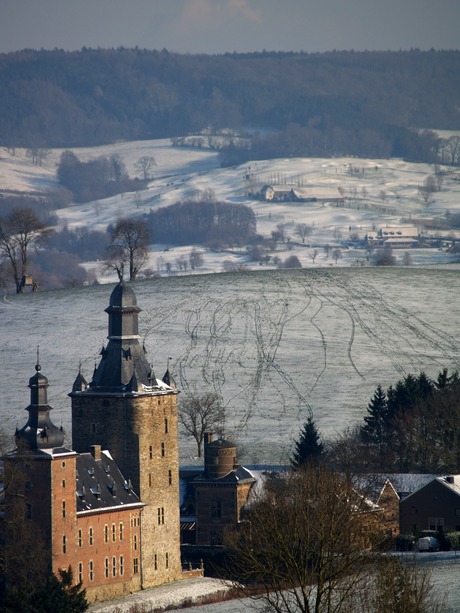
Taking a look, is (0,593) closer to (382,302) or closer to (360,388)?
(360,388)

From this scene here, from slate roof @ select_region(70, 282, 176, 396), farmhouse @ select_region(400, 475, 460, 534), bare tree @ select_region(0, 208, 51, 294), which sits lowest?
farmhouse @ select_region(400, 475, 460, 534)

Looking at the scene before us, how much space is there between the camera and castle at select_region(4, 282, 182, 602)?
83438mm

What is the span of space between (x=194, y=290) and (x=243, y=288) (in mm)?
4187

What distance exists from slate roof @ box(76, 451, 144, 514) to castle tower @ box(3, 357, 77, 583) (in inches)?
73.4

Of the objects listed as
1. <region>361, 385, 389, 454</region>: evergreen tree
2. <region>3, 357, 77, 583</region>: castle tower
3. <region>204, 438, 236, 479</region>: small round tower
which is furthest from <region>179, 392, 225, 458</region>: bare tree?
<region>3, 357, 77, 583</region>: castle tower

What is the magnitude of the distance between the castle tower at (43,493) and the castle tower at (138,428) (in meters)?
7.21

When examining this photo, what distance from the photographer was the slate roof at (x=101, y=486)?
86.9 m

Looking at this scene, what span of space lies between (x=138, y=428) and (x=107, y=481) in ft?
13.1

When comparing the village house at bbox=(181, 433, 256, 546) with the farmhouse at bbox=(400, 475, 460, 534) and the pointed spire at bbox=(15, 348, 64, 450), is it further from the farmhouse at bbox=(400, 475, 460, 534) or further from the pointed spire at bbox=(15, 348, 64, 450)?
the pointed spire at bbox=(15, 348, 64, 450)

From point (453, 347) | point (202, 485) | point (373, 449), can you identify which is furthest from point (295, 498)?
point (453, 347)

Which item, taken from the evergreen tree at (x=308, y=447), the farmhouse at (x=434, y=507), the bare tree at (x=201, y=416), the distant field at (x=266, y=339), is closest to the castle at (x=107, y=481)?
the evergreen tree at (x=308, y=447)

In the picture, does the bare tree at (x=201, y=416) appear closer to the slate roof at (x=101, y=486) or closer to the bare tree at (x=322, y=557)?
the slate roof at (x=101, y=486)

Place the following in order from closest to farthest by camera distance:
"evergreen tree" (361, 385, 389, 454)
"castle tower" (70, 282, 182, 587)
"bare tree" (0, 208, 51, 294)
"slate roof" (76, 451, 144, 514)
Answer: "slate roof" (76, 451, 144, 514), "castle tower" (70, 282, 182, 587), "evergreen tree" (361, 385, 389, 454), "bare tree" (0, 208, 51, 294)

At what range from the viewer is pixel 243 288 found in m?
158
